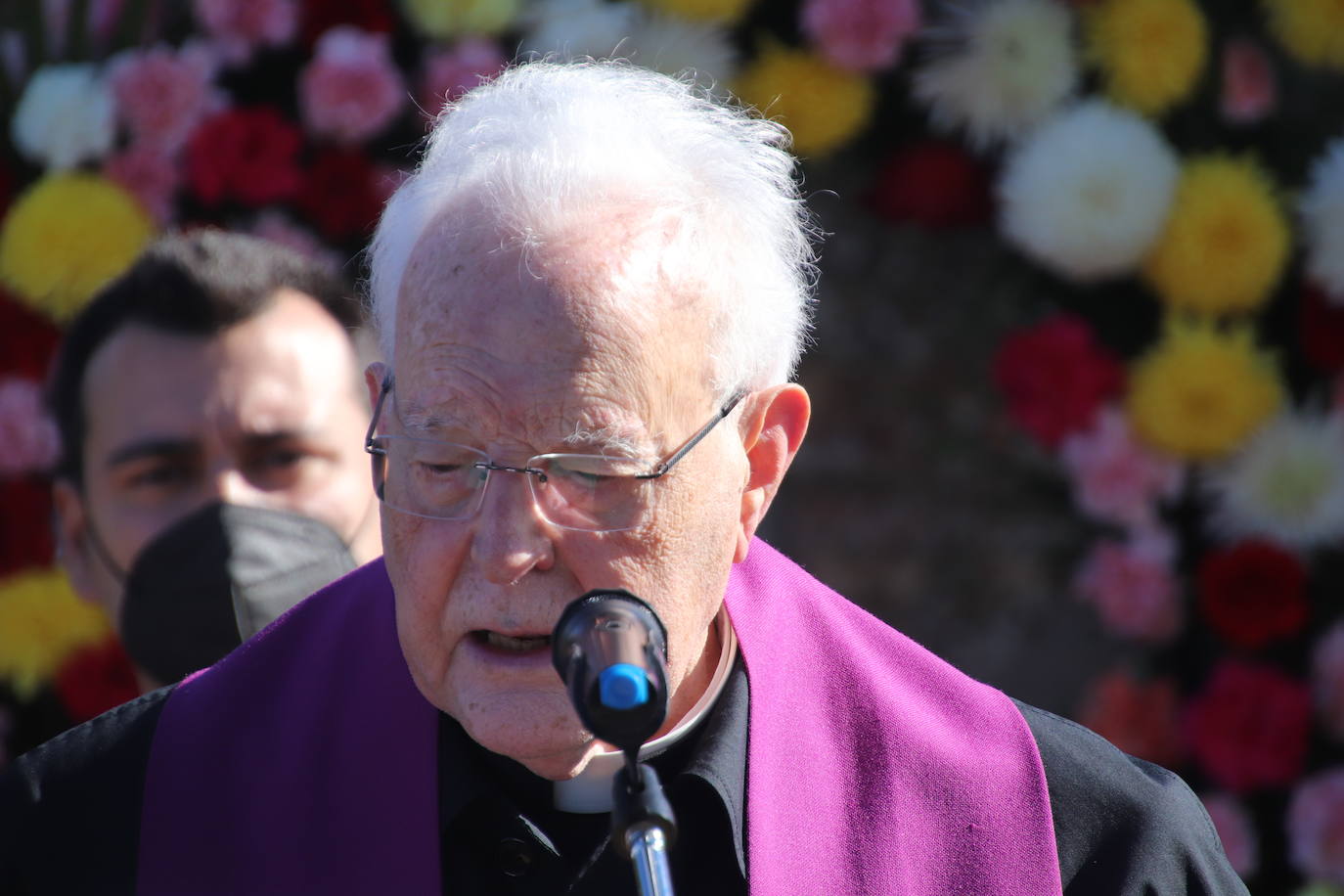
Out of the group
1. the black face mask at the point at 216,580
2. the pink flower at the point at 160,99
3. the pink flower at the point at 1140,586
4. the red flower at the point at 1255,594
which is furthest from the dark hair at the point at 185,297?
the red flower at the point at 1255,594

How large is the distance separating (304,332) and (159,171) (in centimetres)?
164

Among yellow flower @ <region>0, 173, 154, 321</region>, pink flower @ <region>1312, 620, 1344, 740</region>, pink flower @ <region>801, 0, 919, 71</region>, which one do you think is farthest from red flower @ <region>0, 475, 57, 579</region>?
pink flower @ <region>1312, 620, 1344, 740</region>

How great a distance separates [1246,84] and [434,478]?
12.2ft

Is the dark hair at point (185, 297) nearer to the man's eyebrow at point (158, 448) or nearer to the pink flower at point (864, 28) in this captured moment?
the man's eyebrow at point (158, 448)

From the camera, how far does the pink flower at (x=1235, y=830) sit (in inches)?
187

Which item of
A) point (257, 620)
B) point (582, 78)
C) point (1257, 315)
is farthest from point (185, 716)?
point (1257, 315)

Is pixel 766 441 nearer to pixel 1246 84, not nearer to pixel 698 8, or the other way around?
pixel 698 8

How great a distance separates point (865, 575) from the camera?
5.38 m

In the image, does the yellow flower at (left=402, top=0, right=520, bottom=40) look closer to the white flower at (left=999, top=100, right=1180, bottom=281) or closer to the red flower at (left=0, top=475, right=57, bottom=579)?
the white flower at (left=999, top=100, right=1180, bottom=281)

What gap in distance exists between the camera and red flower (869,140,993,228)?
5082mm

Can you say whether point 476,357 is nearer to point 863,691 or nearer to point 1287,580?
point 863,691

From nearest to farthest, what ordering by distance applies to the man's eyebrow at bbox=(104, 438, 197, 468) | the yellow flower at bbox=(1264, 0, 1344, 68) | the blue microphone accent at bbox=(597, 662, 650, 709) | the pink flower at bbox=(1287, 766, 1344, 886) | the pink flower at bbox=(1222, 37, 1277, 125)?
1. the blue microphone accent at bbox=(597, 662, 650, 709)
2. the man's eyebrow at bbox=(104, 438, 197, 468)
3. the pink flower at bbox=(1287, 766, 1344, 886)
4. the yellow flower at bbox=(1264, 0, 1344, 68)
5. the pink flower at bbox=(1222, 37, 1277, 125)

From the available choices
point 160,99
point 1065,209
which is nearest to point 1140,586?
point 1065,209

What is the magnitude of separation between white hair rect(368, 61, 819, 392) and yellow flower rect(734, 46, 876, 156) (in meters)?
2.39
